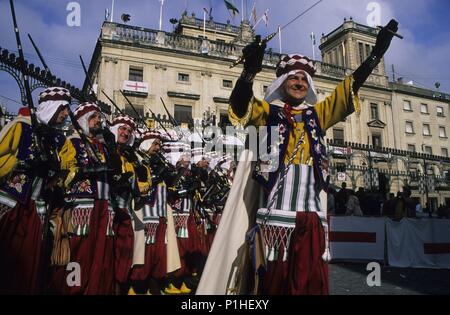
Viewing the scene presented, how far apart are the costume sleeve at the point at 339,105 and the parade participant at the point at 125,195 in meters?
2.43

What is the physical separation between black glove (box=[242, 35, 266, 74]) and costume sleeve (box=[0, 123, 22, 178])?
2498 millimetres

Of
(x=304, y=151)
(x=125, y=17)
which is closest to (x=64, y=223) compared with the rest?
(x=304, y=151)

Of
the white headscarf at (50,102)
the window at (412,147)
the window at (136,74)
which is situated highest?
the window at (136,74)

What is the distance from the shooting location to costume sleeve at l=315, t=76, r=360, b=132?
2.88m

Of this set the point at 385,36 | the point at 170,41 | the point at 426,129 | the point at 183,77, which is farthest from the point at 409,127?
the point at 385,36

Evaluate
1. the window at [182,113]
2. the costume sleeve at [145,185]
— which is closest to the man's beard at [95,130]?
the costume sleeve at [145,185]

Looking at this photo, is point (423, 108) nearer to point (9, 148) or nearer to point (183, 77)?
point (183, 77)

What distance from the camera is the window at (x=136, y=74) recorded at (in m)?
27.9

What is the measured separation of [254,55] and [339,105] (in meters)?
0.94

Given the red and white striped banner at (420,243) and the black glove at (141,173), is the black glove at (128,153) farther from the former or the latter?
the red and white striped banner at (420,243)

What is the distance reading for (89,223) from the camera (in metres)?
4.00

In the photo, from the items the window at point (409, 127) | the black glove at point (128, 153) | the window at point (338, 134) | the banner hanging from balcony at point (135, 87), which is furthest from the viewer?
the window at point (409, 127)

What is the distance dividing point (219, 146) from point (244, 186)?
14407 millimetres

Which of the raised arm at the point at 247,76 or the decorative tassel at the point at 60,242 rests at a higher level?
the raised arm at the point at 247,76
